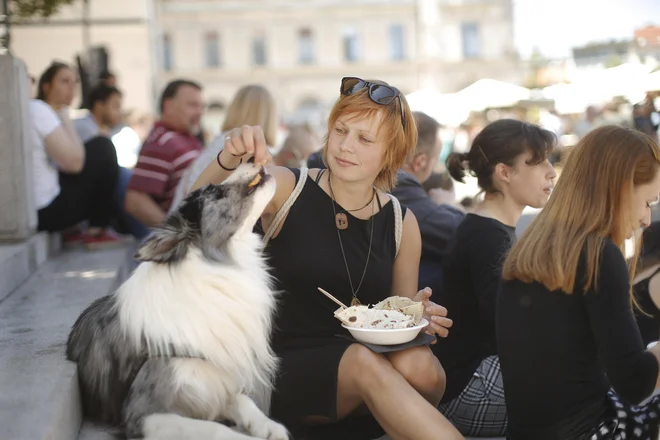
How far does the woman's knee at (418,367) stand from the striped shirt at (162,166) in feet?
11.7

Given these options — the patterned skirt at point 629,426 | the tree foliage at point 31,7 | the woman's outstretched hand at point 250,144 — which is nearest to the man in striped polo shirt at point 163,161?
the tree foliage at point 31,7

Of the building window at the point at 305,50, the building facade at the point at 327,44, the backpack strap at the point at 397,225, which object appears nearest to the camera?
the backpack strap at the point at 397,225

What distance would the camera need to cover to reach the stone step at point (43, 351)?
2.63m

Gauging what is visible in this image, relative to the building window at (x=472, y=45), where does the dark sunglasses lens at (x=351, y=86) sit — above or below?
below

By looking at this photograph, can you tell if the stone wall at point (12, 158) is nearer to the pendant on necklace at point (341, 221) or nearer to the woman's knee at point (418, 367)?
the pendant on necklace at point (341, 221)

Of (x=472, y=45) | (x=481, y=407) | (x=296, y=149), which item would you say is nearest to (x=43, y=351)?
(x=481, y=407)

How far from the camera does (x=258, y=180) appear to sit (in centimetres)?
318

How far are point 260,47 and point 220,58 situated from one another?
3.05 meters

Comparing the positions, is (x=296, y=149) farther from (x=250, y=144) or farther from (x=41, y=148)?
(x=250, y=144)

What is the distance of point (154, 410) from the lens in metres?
2.92

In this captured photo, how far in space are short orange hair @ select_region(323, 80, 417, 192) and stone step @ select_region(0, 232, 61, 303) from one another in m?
2.03

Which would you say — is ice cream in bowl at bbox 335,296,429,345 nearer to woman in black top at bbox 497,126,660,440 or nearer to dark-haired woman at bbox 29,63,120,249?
woman in black top at bbox 497,126,660,440

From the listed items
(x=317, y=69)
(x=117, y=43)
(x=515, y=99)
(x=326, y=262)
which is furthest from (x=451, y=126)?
(x=317, y=69)

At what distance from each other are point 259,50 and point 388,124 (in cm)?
5770
